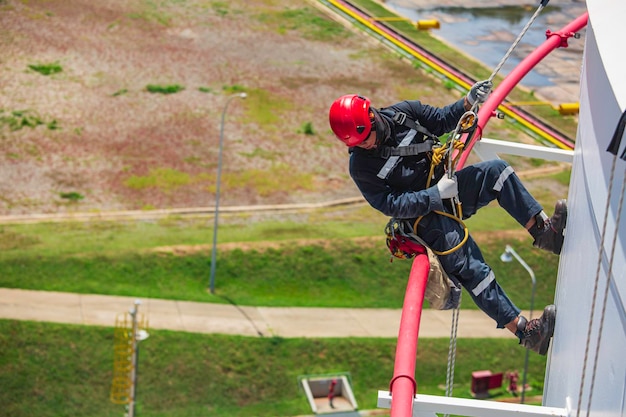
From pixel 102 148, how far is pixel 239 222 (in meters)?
10.5

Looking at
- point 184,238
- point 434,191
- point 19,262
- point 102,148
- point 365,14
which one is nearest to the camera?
point 434,191

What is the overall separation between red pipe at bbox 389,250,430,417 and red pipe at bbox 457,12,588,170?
244 centimetres

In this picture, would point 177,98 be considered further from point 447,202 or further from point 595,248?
point 595,248

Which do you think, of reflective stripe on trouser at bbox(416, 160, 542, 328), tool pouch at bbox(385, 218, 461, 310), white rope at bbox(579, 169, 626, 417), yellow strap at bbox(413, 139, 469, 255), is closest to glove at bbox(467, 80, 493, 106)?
yellow strap at bbox(413, 139, 469, 255)

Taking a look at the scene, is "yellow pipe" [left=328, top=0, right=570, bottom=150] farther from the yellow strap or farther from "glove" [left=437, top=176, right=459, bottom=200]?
"glove" [left=437, top=176, right=459, bottom=200]

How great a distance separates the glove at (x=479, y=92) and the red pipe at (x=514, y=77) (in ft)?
1.63

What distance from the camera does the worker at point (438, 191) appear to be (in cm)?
927

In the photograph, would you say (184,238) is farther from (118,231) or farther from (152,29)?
(152,29)

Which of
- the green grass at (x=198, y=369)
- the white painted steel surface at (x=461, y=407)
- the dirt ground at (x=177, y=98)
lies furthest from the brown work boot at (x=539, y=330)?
the dirt ground at (x=177, y=98)

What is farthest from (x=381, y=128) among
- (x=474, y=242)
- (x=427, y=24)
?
(x=427, y=24)

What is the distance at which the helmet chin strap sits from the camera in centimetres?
934

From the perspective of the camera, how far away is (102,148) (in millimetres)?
58312

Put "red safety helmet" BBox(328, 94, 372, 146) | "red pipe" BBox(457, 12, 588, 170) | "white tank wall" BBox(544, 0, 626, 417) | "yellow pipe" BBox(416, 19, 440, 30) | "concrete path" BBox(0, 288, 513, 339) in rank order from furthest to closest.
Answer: "yellow pipe" BBox(416, 19, 440, 30)
"concrete path" BBox(0, 288, 513, 339)
"red pipe" BBox(457, 12, 588, 170)
"red safety helmet" BBox(328, 94, 372, 146)
"white tank wall" BBox(544, 0, 626, 417)

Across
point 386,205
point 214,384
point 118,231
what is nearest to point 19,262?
point 118,231
